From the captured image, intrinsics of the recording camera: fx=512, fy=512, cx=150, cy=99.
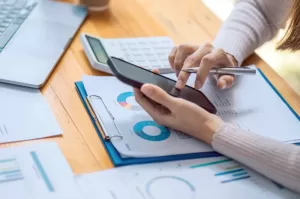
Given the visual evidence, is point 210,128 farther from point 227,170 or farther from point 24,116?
point 24,116

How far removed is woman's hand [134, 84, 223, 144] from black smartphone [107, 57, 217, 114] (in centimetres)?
2

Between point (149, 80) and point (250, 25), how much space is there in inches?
14.3

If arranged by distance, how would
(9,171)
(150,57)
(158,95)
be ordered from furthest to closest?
(150,57), (158,95), (9,171)

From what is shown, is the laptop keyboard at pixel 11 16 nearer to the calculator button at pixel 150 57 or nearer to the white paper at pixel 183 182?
the calculator button at pixel 150 57

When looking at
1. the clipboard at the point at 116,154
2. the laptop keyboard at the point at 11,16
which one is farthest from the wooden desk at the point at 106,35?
the laptop keyboard at the point at 11,16

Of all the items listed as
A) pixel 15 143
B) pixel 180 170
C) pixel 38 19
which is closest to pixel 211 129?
pixel 180 170

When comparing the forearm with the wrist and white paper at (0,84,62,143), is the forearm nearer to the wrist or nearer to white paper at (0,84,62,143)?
the wrist

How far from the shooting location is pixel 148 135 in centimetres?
79

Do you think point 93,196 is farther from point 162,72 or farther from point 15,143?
point 162,72

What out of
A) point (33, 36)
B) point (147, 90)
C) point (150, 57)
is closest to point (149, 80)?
point (147, 90)

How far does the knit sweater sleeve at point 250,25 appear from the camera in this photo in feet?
3.43

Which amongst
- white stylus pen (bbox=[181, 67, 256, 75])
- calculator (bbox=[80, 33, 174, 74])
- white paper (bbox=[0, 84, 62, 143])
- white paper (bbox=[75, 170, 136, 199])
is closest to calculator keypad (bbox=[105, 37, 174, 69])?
calculator (bbox=[80, 33, 174, 74])

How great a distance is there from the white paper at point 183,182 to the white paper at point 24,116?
0.12m

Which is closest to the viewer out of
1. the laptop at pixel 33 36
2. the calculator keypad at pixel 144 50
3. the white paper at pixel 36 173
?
the white paper at pixel 36 173
